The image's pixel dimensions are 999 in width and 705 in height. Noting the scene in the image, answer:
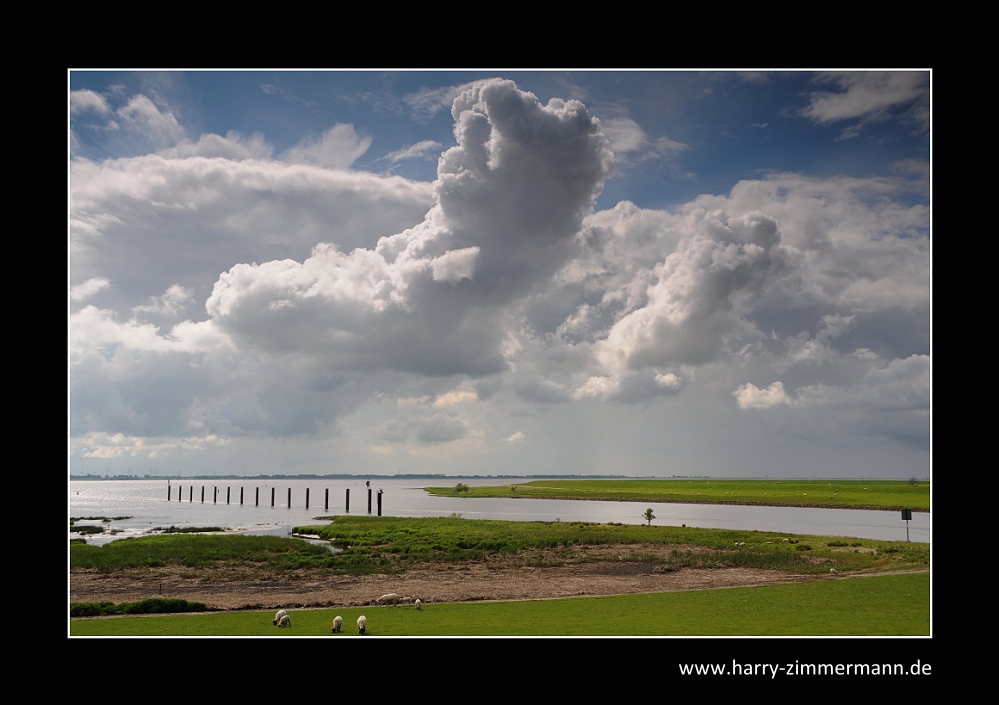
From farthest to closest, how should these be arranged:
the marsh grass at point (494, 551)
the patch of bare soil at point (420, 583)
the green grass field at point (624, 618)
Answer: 1. the marsh grass at point (494, 551)
2. the patch of bare soil at point (420, 583)
3. the green grass field at point (624, 618)

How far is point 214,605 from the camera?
19328mm

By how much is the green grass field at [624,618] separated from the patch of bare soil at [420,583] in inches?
88.3

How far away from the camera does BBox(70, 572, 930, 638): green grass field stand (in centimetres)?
1423

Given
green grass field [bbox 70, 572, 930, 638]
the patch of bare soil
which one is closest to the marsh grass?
the patch of bare soil

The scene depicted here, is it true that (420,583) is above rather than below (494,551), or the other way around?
above

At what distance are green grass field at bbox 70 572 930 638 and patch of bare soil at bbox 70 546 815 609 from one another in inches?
88.3

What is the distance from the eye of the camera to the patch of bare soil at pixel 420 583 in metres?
20.6

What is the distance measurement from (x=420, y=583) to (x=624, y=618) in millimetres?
10604

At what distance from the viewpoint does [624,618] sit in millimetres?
15672

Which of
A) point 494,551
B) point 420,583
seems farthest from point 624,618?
point 494,551

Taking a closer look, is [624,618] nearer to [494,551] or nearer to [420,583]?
[420,583]

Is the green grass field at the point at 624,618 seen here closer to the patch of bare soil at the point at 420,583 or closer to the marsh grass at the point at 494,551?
the patch of bare soil at the point at 420,583

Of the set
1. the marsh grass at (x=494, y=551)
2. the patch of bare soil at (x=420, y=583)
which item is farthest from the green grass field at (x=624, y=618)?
the marsh grass at (x=494, y=551)
